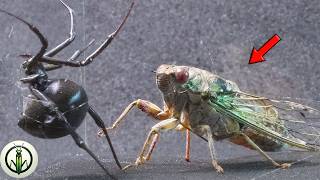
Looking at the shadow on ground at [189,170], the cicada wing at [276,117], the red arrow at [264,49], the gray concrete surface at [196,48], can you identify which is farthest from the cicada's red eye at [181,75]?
the red arrow at [264,49]

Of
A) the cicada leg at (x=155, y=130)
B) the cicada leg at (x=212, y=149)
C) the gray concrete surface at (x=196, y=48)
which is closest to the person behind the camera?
the cicada leg at (x=212, y=149)

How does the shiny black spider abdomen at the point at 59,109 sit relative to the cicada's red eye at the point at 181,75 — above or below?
below

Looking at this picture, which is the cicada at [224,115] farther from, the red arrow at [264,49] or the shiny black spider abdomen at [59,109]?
the red arrow at [264,49]

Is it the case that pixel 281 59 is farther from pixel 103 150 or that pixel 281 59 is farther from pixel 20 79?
pixel 20 79

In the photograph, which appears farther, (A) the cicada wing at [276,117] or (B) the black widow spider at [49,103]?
(A) the cicada wing at [276,117]

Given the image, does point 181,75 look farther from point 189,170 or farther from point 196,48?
point 196,48

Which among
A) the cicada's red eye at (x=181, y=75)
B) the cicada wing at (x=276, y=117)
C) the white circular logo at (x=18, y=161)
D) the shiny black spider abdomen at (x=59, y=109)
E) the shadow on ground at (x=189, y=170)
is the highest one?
the cicada's red eye at (x=181, y=75)

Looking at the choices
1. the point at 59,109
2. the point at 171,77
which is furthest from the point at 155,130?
the point at 59,109
